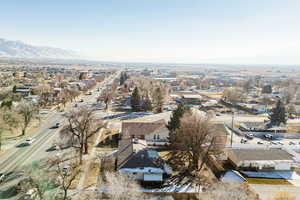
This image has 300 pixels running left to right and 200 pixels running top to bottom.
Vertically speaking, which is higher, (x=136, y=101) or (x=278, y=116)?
(x=136, y=101)

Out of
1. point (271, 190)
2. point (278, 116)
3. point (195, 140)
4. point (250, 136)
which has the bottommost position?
point (271, 190)

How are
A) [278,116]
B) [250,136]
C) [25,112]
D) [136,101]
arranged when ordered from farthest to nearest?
[136,101], [278,116], [250,136], [25,112]

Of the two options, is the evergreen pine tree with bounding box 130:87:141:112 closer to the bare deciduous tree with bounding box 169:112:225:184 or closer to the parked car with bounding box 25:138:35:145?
the parked car with bounding box 25:138:35:145

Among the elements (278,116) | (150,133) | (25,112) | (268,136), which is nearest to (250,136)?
(268,136)

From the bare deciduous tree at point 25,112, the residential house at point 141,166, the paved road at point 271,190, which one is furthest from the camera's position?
the bare deciduous tree at point 25,112

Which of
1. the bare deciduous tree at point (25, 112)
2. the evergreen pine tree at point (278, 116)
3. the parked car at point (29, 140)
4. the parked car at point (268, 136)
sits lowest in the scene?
the parked car at point (268, 136)

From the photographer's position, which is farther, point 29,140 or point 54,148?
point 29,140

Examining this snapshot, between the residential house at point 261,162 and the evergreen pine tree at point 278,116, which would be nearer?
the residential house at point 261,162

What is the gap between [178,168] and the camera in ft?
87.4

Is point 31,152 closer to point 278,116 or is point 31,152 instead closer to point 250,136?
point 250,136

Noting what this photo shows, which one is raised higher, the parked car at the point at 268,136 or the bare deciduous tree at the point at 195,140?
the bare deciduous tree at the point at 195,140

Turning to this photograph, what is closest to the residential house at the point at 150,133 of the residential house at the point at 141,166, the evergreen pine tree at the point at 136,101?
the residential house at the point at 141,166

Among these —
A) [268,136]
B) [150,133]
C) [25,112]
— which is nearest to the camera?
[150,133]

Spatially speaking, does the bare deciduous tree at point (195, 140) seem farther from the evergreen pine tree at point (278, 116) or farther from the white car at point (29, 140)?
the evergreen pine tree at point (278, 116)
